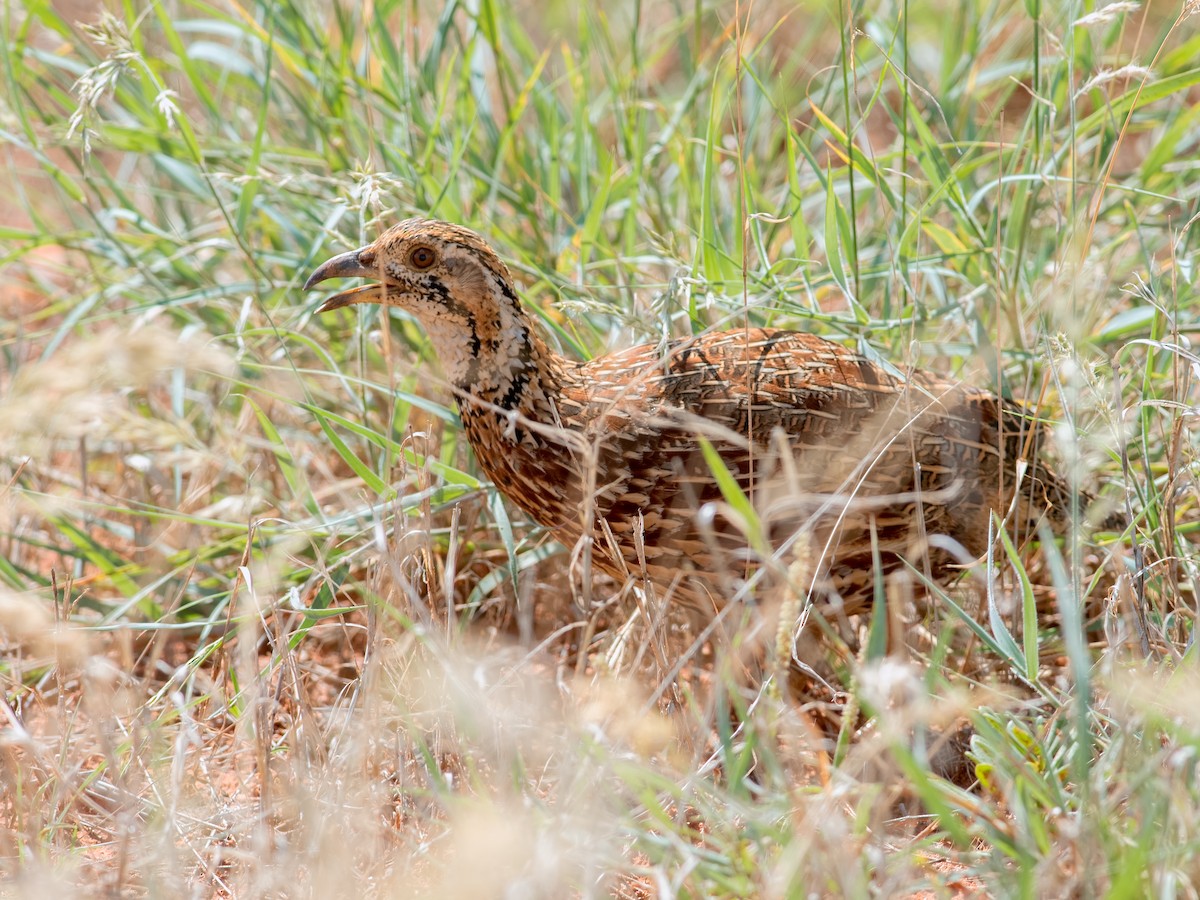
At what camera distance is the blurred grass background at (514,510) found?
2182mm

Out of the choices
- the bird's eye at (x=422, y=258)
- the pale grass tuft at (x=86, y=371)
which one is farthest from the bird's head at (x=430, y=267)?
the pale grass tuft at (x=86, y=371)

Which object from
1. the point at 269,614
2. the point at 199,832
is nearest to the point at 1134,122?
the point at 269,614

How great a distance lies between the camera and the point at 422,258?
121 inches

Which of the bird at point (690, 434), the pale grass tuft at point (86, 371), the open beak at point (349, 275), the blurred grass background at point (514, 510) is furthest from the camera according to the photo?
the open beak at point (349, 275)

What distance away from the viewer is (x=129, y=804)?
7.38 feet

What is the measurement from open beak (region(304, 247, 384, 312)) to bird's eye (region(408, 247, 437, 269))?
102mm

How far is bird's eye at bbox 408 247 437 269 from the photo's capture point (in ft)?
10.0

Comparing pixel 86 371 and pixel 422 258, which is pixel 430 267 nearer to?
pixel 422 258

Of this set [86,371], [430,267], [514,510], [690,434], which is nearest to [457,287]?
[430,267]

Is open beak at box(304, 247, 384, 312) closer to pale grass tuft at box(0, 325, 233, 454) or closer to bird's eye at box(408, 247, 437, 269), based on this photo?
bird's eye at box(408, 247, 437, 269)

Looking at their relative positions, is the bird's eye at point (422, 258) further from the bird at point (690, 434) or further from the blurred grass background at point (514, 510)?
the blurred grass background at point (514, 510)

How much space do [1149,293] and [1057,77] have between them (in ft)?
3.16

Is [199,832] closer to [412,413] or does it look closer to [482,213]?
[412,413]

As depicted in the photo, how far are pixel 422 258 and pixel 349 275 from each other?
216 millimetres
